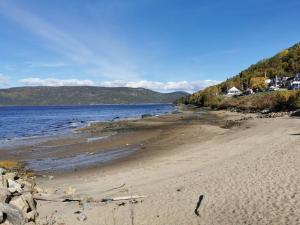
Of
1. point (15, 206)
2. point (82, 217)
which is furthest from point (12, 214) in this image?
point (82, 217)

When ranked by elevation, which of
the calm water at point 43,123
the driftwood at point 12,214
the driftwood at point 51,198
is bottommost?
the calm water at point 43,123

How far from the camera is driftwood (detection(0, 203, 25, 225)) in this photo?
36.1 ft

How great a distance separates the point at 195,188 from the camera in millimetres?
14766

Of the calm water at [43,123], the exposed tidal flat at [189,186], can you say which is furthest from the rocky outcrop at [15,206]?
the calm water at [43,123]

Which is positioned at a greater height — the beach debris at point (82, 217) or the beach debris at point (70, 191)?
the beach debris at point (70, 191)

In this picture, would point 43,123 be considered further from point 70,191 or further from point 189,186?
point 189,186

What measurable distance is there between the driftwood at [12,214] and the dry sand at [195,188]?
1.30 meters

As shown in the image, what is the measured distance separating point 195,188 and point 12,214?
268 inches

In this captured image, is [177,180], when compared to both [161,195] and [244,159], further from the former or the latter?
[244,159]

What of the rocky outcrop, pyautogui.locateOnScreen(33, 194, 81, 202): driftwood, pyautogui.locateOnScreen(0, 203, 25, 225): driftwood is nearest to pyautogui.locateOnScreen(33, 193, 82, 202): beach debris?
pyautogui.locateOnScreen(33, 194, 81, 202): driftwood

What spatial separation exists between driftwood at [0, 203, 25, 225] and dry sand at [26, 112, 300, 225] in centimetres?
130

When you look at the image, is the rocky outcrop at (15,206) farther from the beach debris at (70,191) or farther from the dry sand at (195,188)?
the beach debris at (70,191)

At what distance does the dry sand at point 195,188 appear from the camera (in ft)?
38.4

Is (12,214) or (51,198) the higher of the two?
(12,214)
